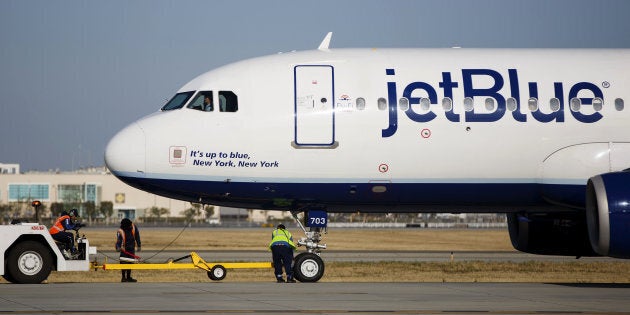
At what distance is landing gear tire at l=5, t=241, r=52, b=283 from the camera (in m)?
25.8

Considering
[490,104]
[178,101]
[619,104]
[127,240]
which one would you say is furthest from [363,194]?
[127,240]

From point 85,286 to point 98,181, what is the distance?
164 metres

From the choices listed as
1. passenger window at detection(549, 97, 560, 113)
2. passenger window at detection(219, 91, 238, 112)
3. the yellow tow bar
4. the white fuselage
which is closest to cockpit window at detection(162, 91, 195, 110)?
the white fuselage

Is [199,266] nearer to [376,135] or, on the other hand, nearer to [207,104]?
[207,104]

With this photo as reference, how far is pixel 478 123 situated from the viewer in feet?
85.7

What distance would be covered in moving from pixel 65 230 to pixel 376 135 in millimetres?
8135

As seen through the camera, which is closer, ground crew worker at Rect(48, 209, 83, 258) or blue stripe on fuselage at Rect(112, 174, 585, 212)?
blue stripe on fuselage at Rect(112, 174, 585, 212)

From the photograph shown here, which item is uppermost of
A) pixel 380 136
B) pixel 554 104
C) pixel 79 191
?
pixel 79 191

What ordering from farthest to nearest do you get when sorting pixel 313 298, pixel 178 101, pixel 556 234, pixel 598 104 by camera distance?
pixel 556 234, pixel 178 101, pixel 598 104, pixel 313 298

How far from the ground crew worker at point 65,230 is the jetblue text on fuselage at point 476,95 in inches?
Result: 317

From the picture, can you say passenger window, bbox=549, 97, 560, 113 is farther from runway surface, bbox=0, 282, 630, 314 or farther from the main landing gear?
the main landing gear

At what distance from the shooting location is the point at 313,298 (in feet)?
69.8

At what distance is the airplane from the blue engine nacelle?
1.74 meters

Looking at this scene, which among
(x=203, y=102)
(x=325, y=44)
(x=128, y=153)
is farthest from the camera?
(x=325, y=44)
